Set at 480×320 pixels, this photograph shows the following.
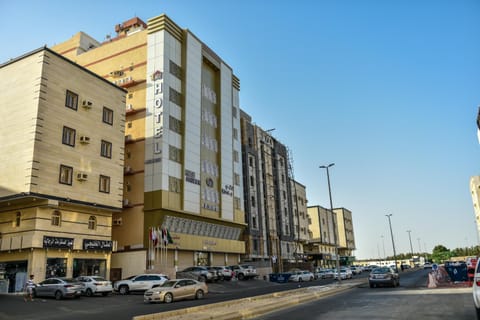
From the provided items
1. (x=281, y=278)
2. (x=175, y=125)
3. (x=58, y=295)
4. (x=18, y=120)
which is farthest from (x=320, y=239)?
(x=58, y=295)

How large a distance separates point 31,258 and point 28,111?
40.6ft

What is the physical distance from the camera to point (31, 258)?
105ft

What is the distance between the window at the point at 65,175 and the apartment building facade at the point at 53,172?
3.5 inches

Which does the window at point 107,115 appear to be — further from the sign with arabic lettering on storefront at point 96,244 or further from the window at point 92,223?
the sign with arabic lettering on storefront at point 96,244

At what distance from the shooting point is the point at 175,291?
A: 83.0 ft

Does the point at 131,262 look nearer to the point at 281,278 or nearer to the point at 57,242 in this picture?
the point at 57,242

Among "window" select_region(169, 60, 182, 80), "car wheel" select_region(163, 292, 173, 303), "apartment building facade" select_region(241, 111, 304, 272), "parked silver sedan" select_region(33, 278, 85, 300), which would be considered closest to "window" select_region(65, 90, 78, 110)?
"window" select_region(169, 60, 182, 80)

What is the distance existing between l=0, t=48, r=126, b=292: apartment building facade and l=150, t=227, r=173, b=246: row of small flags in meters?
4.60

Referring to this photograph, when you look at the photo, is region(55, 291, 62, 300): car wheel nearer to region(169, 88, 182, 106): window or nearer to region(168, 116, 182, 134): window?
region(168, 116, 182, 134): window

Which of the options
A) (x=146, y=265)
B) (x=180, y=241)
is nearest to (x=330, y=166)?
(x=180, y=241)

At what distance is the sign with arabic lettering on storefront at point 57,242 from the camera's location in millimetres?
32531

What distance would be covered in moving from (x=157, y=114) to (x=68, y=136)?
12.4m

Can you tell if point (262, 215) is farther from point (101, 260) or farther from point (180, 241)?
point (101, 260)

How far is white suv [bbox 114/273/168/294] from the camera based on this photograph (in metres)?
31.8
